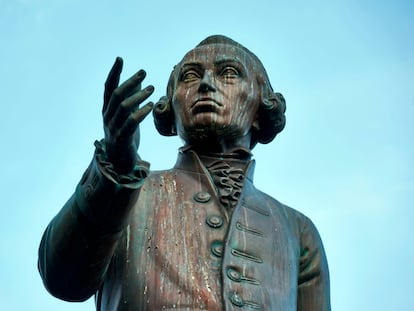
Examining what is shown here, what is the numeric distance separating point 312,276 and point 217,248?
125 centimetres

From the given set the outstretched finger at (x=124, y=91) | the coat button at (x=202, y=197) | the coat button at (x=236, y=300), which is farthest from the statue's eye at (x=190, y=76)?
the coat button at (x=236, y=300)

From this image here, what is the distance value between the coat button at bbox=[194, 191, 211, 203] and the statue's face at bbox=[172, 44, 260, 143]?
0.63 m

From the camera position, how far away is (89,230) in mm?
10469

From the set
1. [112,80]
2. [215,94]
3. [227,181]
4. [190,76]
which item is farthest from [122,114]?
Result: [190,76]

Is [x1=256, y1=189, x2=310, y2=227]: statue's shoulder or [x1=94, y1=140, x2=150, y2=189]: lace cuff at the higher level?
[x1=256, y1=189, x2=310, y2=227]: statue's shoulder

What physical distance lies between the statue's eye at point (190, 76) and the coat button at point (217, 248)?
1831 mm

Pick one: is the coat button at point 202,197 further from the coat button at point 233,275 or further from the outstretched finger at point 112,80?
the outstretched finger at point 112,80

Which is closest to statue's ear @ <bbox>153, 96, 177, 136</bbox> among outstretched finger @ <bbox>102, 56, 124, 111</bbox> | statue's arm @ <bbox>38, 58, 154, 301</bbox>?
statue's arm @ <bbox>38, 58, 154, 301</bbox>

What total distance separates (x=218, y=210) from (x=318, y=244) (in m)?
1.15

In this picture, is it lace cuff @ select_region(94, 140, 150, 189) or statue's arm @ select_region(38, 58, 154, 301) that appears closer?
statue's arm @ select_region(38, 58, 154, 301)

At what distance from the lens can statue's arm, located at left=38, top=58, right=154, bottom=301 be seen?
1014 centimetres

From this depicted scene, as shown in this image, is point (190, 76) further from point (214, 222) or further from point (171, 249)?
point (171, 249)

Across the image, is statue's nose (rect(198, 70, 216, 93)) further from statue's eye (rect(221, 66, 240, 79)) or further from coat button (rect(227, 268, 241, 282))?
coat button (rect(227, 268, 241, 282))

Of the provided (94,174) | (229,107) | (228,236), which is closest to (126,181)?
(94,174)
